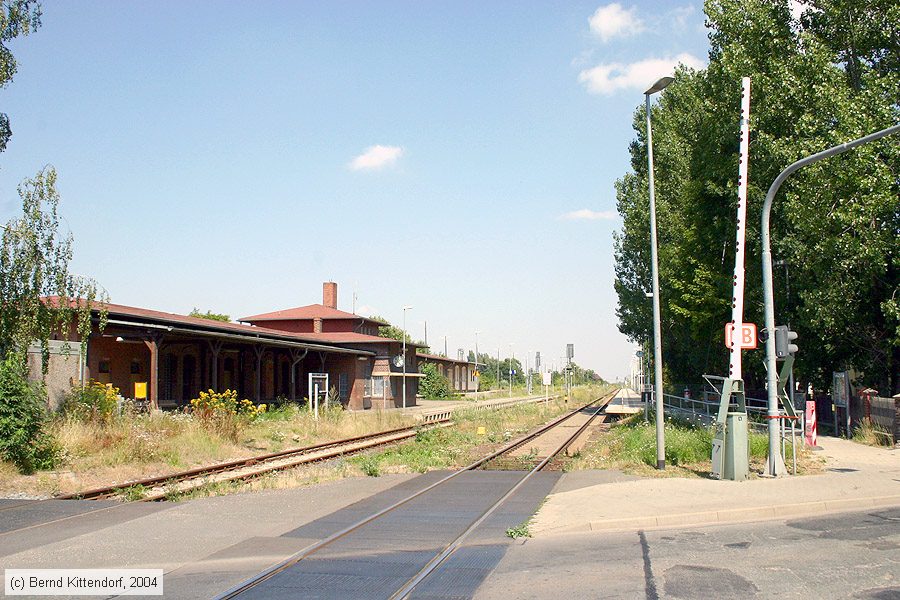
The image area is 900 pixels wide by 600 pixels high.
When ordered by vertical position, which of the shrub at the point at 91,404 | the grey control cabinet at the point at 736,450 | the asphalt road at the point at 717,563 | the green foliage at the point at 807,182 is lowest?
the asphalt road at the point at 717,563

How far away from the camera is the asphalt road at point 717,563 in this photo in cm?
760

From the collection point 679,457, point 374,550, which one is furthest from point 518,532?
point 679,457

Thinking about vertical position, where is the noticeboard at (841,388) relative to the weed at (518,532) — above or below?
above

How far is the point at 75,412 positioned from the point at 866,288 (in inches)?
898

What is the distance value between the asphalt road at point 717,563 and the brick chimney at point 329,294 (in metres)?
63.2

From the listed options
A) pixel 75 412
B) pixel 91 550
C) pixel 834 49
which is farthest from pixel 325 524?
pixel 834 49

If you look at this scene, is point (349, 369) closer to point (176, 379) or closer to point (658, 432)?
point (176, 379)

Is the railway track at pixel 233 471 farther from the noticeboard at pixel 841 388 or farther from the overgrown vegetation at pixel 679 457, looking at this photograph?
the noticeboard at pixel 841 388

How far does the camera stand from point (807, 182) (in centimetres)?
2452

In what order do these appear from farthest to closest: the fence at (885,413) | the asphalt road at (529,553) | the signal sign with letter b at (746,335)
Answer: the fence at (885,413), the signal sign with letter b at (746,335), the asphalt road at (529,553)

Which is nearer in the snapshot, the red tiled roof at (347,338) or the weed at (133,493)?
the weed at (133,493)

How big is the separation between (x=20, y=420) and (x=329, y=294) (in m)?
56.0

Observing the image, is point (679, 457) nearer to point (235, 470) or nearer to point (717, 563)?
point (717, 563)

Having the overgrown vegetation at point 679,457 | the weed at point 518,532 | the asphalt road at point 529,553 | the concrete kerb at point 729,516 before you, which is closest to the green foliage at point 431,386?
the overgrown vegetation at point 679,457
